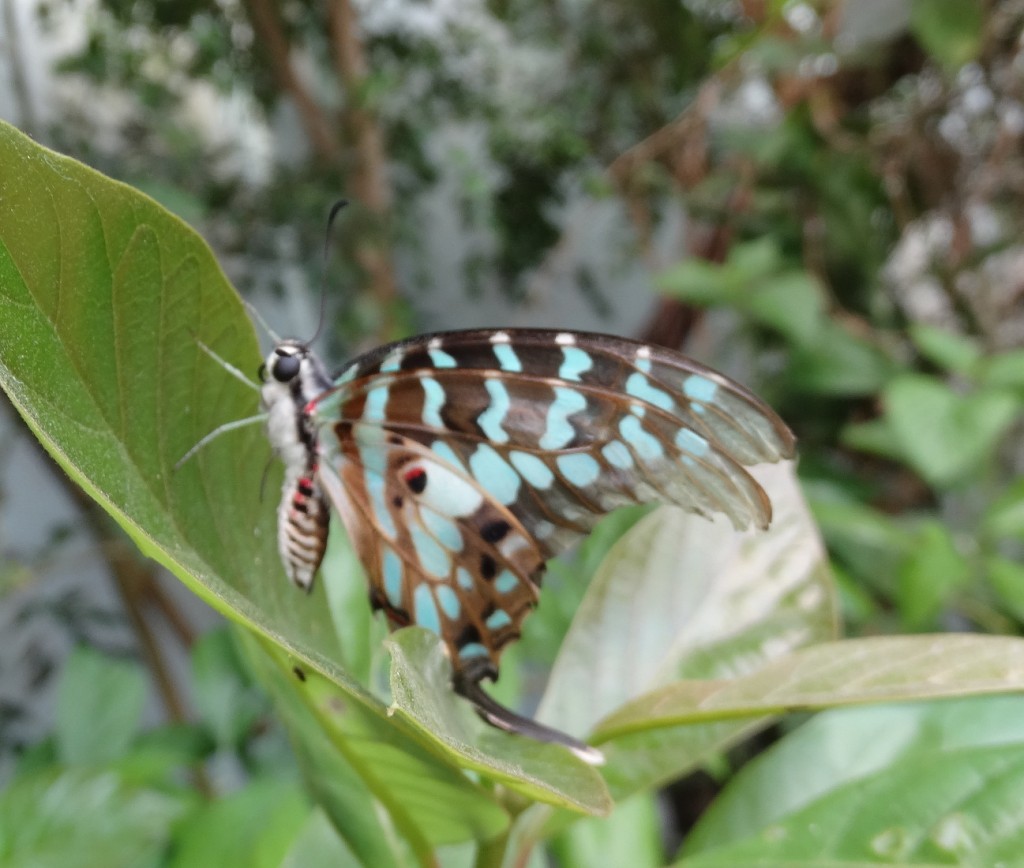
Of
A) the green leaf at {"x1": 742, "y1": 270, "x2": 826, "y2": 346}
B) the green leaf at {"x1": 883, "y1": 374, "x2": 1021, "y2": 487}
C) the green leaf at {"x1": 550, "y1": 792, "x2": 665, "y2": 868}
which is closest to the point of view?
the green leaf at {"x1": 550, "y1": 792, "x2": 665, "y2": 868}

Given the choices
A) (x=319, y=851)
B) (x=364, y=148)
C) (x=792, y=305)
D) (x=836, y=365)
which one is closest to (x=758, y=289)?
(x=792, y=305)

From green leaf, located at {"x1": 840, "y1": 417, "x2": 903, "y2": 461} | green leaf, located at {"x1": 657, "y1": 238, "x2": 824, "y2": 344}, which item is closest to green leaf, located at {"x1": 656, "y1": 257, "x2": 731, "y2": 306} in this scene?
green leaf, located at {"x1": 657, "y1": 238, "x2": 824, "y2": 344}

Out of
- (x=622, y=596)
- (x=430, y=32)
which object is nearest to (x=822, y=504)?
(x=622, y=596)

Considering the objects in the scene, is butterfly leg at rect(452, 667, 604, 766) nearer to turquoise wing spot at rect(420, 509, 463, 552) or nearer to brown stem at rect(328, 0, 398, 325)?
turquoise wing spot at rect(420, 509, 463, 552)

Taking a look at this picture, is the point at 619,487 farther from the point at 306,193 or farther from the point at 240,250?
the point at 240,250

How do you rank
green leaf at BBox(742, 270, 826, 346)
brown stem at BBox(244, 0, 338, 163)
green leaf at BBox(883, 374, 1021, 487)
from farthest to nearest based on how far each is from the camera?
brown stem at BBox(244, 0, 338, 163), green leaf at BBox(742, 270, 826, 346), green leaf at BBox(883, 374, 1021, 487)

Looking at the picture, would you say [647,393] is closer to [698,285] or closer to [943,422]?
[943,422]

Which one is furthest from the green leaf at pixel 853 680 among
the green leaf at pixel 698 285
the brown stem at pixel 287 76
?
the brown stem at pixel 287 76

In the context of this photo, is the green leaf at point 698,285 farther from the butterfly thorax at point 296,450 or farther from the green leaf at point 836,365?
the butterfly thorax at point 296,450
